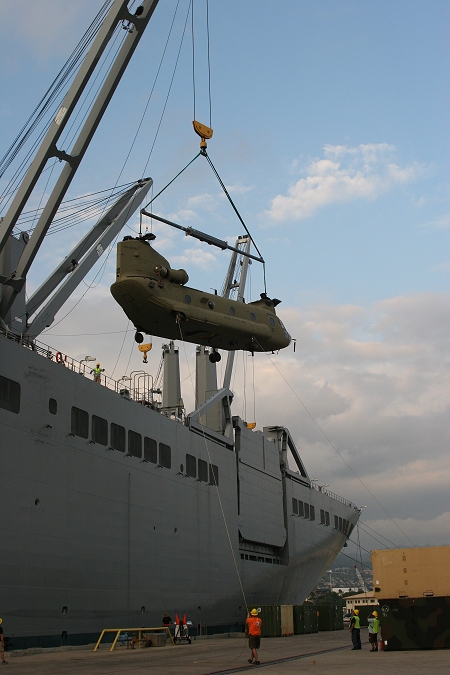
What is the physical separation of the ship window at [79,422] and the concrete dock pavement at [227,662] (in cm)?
780

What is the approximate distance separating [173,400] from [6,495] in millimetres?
22407

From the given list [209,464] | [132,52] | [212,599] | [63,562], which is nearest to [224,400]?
[209,464]

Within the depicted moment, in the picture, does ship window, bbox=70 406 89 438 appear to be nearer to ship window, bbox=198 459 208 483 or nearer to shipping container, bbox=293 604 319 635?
ship window, bbox=198 459 208 483

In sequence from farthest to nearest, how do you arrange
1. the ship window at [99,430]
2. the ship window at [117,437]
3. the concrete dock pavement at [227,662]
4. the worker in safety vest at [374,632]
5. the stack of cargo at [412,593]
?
the ship window at [117,437]
the ship window at [99,430]
the worker in safety vest at [374,632]
the stack of cargo at [412,593]
the concrete dock pavement at [227,662]

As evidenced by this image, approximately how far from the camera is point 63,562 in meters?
23.6

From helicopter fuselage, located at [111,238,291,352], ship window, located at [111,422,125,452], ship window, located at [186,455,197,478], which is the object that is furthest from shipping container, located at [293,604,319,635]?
helicopter fuselage, located at [111,238,291,352]

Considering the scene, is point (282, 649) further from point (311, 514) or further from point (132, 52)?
point (311, 514)

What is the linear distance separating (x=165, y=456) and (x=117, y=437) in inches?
166

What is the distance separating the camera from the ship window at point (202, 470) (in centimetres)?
3512

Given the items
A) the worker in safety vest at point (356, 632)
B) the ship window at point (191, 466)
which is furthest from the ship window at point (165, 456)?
the worker in safety vest at point (356, 632)

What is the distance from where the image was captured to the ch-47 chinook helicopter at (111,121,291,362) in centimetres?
2533

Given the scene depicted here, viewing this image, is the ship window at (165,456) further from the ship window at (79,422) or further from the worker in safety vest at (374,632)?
the worker in safety vest at (374,632)

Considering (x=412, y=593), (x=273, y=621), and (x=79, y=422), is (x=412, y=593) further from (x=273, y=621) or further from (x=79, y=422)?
(x=79, y=422)

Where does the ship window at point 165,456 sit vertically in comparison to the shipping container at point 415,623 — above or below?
above
